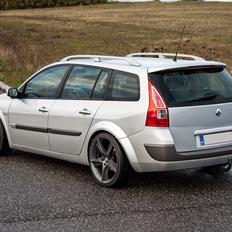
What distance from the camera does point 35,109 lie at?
25.0ft

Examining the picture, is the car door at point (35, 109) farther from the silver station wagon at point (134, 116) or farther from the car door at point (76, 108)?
the car door at point (76, 108)

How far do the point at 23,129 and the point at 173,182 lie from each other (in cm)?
204

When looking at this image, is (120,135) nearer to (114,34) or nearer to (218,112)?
(218,112)

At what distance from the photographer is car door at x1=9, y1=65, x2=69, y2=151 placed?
7.50 metres

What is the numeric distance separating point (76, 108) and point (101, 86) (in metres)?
0.38

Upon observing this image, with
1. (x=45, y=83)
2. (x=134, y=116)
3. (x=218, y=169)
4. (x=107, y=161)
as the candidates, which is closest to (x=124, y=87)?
(x=134, y=116)

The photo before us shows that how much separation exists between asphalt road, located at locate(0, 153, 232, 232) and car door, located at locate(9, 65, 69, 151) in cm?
35

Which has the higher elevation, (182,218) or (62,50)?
(182,218)

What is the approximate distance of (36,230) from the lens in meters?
5.31

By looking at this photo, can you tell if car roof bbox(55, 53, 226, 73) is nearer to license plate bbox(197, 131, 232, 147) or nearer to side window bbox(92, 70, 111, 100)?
side window bbox(92, 70, 111, 100)

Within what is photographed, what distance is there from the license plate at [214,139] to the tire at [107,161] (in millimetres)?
789

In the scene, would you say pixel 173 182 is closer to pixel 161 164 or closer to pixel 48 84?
pixel 161 164

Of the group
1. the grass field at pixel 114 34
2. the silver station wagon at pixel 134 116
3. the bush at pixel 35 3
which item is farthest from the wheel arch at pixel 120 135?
the bush at pixel 35 3

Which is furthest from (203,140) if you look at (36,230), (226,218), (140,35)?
(140,35)
